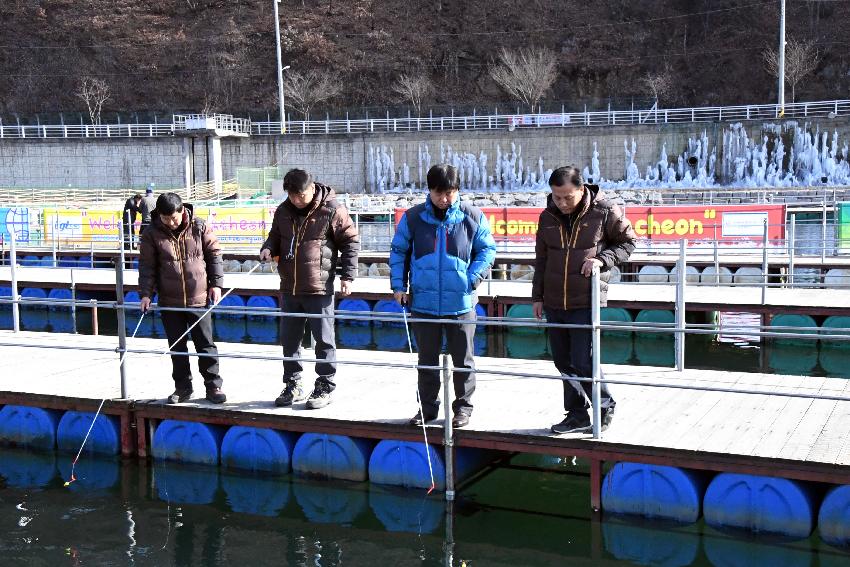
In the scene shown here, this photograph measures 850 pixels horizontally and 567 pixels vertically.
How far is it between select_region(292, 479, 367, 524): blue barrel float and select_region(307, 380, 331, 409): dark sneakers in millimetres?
657

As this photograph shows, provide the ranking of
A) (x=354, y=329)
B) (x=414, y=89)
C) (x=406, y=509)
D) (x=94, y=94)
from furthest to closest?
(x=94, y=94), (x=414, y=89), (x=354, y=329), (x=406, y=509)

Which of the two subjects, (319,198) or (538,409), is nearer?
(319,198)

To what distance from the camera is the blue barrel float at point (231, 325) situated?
18609mm

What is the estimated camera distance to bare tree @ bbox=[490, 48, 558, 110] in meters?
55.4

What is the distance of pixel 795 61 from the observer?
53062 millimetres

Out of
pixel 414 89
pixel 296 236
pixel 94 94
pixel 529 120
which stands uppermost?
pixel 94 94

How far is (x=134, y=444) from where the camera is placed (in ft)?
29.6

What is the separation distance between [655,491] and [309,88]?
5511cm

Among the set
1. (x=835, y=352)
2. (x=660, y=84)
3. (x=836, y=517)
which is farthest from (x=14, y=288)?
(x=660, y=84)

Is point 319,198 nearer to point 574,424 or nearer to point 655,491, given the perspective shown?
point 574,424

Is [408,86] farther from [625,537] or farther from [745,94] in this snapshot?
[625,537]

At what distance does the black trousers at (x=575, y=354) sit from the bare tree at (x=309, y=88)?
50.8 metres

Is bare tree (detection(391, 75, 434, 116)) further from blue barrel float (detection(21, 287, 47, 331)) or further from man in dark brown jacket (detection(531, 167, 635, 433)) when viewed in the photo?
man in dark brown jacket (detection(531, 167, 635, 433))

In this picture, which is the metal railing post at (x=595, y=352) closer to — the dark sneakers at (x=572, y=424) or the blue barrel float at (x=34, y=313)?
the dark sneakers at (x=572, y=424)
